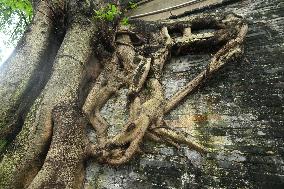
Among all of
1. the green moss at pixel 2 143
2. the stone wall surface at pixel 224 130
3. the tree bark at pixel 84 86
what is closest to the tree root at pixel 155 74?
the tree bark at pixel 84 86

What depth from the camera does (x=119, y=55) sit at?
5445mm

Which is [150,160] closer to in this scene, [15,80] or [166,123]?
[166,123]

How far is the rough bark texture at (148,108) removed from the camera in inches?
133

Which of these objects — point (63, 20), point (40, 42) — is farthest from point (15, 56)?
point (63, 20)

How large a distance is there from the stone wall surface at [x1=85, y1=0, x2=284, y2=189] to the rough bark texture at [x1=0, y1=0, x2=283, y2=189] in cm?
1

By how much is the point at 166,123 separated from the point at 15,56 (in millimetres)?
2487

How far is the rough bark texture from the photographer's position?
11.1 feet

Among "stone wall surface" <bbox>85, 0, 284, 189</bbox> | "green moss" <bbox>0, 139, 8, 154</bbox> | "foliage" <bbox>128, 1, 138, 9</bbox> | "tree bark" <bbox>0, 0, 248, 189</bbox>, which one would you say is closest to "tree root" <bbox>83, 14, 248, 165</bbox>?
"tree bark" <bbox>0, 0, 248, 189</bbox>

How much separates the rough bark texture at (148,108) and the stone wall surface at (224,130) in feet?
0.04

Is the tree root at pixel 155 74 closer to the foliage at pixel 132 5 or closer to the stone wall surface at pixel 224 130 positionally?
the stone wall surface at pixel 224 130

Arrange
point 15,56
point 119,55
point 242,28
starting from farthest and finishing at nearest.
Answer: point 119,55 < point 242,28 < point 15,56

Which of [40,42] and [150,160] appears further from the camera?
[40,42]

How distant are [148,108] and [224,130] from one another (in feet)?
3.13

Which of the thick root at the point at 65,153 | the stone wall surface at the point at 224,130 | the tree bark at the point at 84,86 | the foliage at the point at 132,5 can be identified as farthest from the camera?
the foliage at the point at 132,5
